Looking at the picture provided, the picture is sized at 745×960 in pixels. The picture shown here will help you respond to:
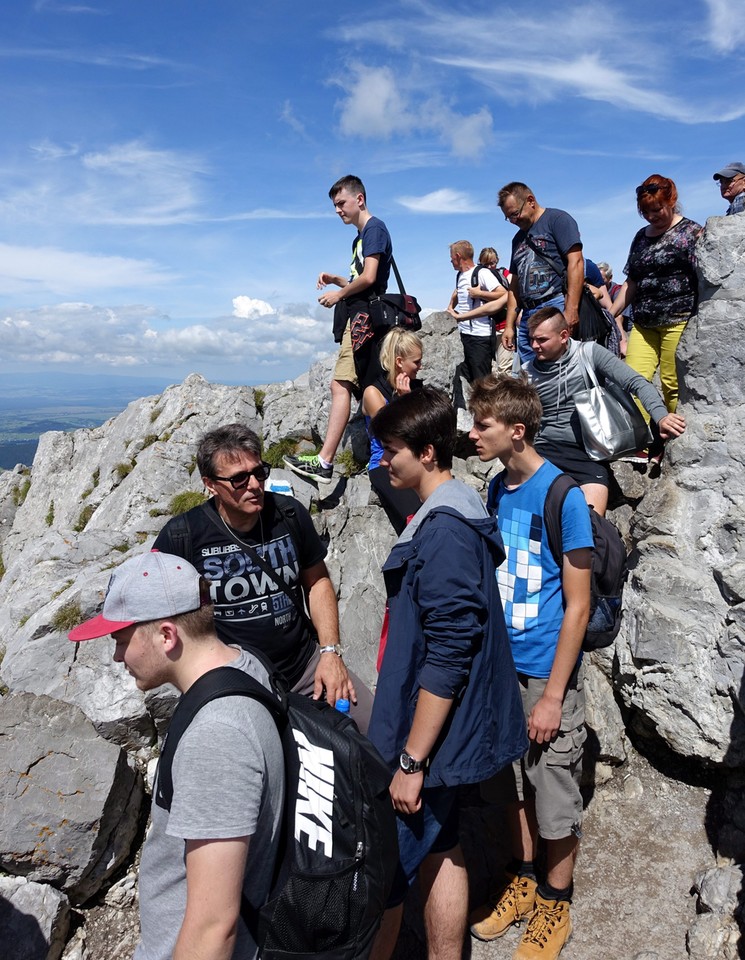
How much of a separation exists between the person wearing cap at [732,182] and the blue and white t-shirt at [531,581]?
223 inches

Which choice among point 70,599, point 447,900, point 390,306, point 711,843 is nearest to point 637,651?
point 711,843

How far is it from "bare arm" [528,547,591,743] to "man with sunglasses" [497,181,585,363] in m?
4.01

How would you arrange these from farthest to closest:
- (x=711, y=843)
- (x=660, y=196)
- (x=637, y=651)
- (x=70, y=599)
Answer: (x=70, y=599), (x=660, y=196), (x=637, y=651), (x=711, y=843)

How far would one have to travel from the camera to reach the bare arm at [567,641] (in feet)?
15.2

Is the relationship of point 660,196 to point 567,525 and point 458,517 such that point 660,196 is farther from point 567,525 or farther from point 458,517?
point 458,517

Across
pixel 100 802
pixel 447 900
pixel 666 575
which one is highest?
pixel 666 575

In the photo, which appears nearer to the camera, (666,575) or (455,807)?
(455,807)

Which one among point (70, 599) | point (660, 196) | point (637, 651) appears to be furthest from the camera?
point (70, 599)

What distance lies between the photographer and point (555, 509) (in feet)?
15.3

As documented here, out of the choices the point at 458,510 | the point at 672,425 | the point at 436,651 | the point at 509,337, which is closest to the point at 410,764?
the point at 436,651

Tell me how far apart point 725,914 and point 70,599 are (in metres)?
7.82

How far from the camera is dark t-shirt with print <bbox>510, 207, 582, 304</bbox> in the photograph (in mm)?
8023

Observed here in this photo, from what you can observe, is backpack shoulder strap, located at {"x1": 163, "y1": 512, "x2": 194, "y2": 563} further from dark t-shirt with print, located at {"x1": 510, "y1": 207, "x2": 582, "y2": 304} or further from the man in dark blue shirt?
dark t-shirt with print, located at {"x1": 510, "y1": 207, "x2": 582, "y2": 304}

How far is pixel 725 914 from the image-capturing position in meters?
5.08
